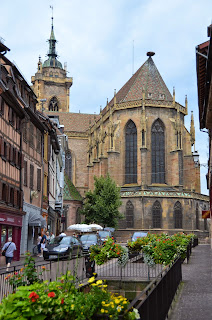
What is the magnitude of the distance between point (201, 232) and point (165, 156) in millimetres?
10891

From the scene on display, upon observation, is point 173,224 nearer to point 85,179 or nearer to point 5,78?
point 85,179

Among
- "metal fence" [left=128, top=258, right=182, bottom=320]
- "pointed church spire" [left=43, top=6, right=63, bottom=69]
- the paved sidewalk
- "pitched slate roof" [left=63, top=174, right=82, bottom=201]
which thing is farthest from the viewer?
"pointed church spire" [left=43, top=6, right=63, bottom=69]

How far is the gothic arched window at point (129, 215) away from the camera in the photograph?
5625 cm

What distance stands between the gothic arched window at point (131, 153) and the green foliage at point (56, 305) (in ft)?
180

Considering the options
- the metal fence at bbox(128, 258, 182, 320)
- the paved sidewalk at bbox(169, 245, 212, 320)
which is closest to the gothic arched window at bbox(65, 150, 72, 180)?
the paved sidewalk at bbox(169, 245, 212, 320)

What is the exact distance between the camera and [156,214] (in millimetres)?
55844

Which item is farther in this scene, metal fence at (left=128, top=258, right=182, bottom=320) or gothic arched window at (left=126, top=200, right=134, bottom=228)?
gothic arched window at (left=126, top=200, right=134, bottom=228)

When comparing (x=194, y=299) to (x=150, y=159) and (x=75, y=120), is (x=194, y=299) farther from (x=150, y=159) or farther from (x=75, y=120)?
(x=75, y=120)

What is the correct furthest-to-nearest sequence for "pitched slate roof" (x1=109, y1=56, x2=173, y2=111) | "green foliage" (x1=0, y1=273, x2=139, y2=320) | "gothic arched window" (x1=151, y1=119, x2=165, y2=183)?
"pitched slate roof" (x1=109, y1=56, x2=173, y2=111)
"gothic arched window" (x1=151, y1=119, x2=165, y2=183)
"green foliage" (x1=0, y1=273, x2=139, y2=320)

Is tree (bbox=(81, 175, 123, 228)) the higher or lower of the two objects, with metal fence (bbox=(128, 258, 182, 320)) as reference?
higher

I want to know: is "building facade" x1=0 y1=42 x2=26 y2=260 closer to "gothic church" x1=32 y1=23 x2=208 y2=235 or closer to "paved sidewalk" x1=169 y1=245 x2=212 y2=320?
"paved sidewalk" x1=169 y1=245 x2=212 y2=320

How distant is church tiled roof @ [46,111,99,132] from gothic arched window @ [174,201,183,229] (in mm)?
23609

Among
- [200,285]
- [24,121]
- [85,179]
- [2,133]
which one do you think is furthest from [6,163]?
[85,179]

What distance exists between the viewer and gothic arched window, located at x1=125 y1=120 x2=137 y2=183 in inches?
2338
